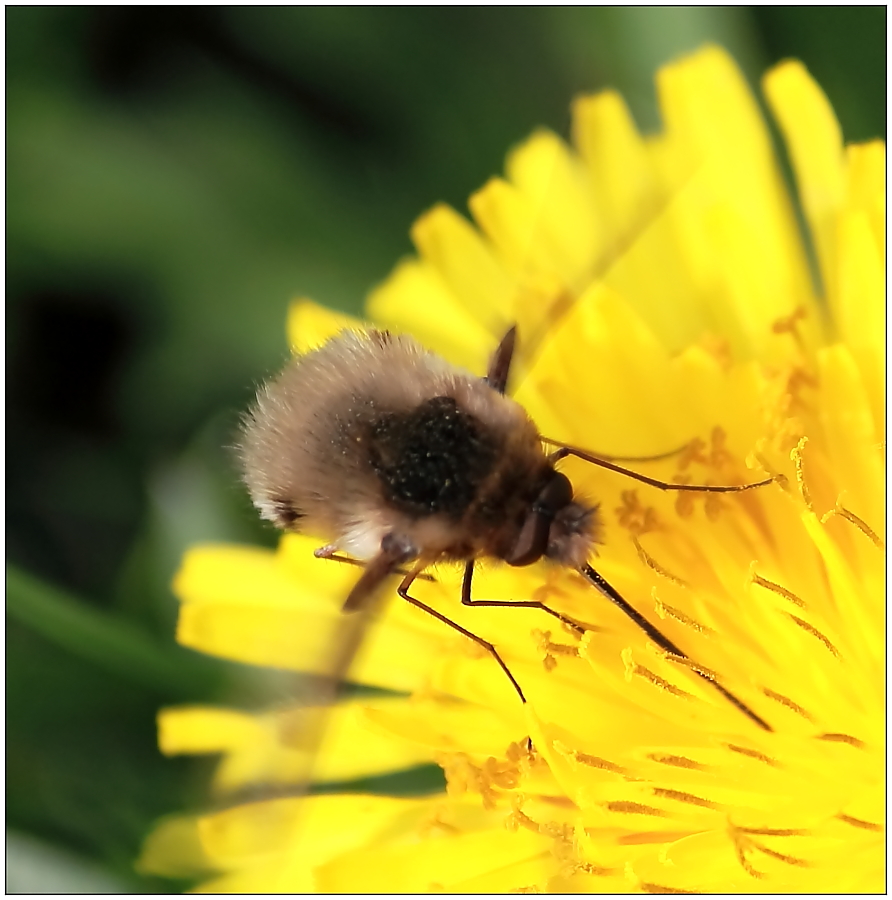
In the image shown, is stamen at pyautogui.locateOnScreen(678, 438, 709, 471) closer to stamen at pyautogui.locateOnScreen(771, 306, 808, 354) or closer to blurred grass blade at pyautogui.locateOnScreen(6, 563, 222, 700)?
stamen at pyautogui.locateOnScreen(771, 306, 808, 354)

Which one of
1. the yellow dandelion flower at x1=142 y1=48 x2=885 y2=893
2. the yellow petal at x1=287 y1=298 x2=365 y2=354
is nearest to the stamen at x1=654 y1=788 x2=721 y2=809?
the yellow dandelion flower at x1=142 y1=48 x2=885 y2=893

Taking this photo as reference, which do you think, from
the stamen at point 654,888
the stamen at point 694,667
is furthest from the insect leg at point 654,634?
the stamen at point 654,888

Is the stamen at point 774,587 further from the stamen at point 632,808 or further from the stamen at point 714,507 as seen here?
the stamen at point 632,808

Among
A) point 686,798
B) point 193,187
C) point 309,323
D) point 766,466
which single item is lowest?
point 686,798

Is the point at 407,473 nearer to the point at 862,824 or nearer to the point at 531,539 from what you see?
the point at 531,539

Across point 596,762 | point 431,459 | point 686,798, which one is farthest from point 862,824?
point 431,459

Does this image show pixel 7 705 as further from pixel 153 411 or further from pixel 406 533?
pixel 406 533
